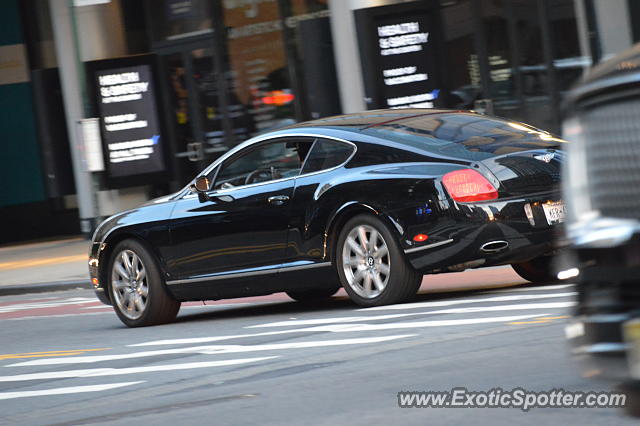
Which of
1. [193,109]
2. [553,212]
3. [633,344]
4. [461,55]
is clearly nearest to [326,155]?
[553,212]

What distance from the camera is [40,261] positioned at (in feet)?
75.0

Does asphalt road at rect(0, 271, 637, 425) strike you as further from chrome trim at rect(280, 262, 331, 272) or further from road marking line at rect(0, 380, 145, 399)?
chrome trim at rect(280, 262, 331, 272)

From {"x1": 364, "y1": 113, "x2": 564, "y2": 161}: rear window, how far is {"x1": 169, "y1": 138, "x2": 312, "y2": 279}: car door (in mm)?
811

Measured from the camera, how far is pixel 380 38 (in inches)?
814

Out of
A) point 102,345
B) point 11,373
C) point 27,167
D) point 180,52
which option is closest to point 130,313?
point 102,345

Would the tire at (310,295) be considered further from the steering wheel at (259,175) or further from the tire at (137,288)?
the steering wheel at (259,175)

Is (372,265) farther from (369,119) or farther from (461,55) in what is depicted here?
(461,55)

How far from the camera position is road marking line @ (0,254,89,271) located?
21.9m

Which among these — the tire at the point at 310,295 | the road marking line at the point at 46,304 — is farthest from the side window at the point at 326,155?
the road marking line at the point at 46,304

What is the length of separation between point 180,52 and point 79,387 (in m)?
17.1

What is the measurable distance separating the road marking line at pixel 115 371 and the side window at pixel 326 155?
7.62 feet

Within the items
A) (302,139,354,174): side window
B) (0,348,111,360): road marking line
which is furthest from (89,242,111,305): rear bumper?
(302,139,354,174): side window

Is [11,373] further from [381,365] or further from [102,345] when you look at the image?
[381,365]

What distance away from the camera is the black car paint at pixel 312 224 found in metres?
9.48
